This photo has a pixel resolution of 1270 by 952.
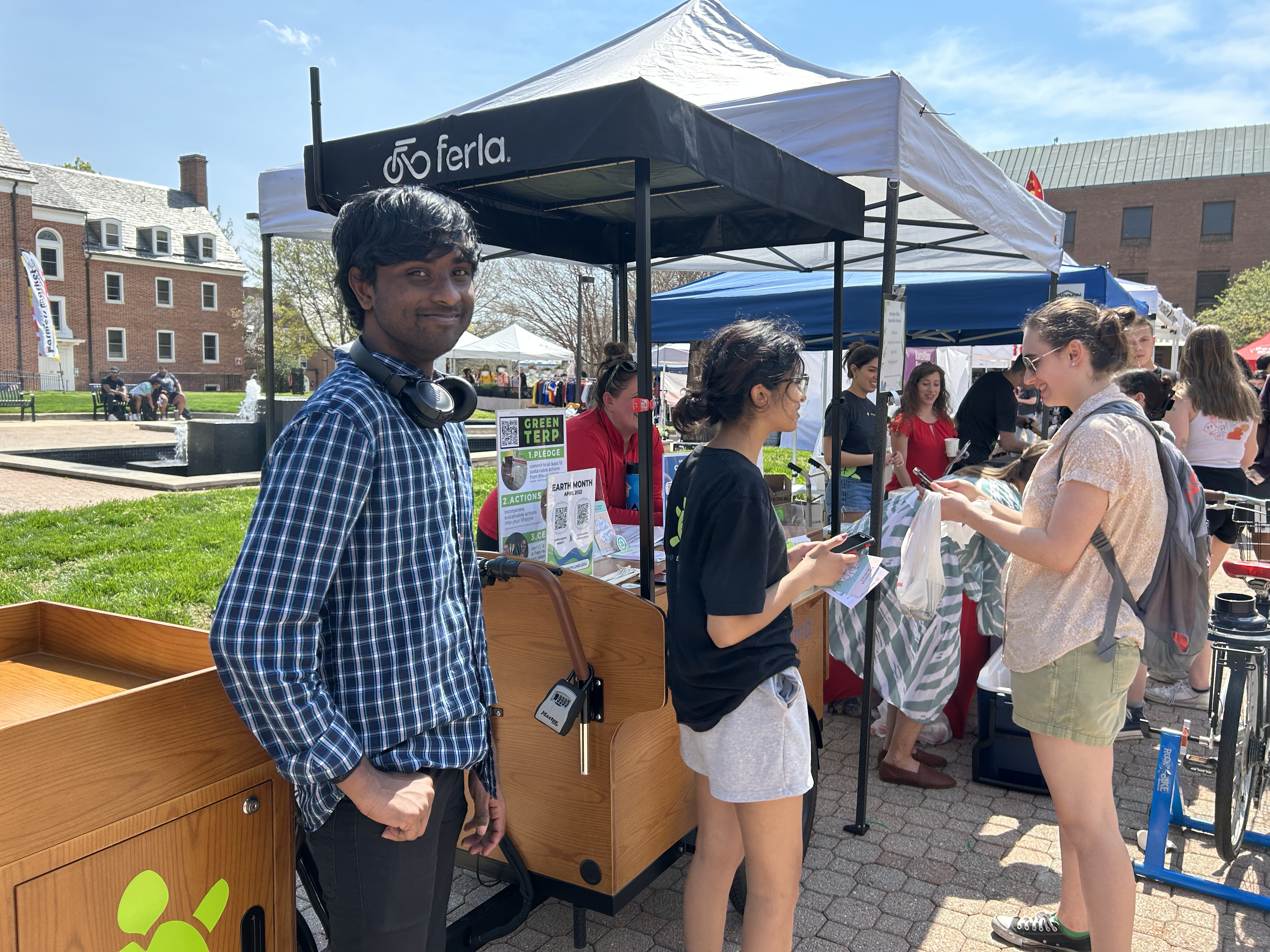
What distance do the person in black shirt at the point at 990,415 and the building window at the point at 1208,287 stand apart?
47.6m

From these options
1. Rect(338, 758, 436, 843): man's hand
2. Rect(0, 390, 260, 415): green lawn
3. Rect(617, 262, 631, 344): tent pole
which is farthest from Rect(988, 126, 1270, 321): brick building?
Rect(338, 758, 436, 843): man's hand

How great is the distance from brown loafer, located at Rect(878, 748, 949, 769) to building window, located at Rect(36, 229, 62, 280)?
4556cm

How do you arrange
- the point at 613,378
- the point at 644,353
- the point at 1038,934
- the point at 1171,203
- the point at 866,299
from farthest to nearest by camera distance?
1. the point at 1171,203
2. the point at 866,299
3. the point at 613,378
4. the point at 1038,934
5. the point at 644,353

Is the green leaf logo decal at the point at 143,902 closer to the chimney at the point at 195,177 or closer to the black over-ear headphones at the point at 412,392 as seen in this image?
the black over-ear headphones at the point at 412,392

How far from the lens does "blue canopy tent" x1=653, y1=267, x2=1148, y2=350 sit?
619 centimetres

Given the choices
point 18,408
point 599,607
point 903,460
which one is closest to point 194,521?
point 903,460

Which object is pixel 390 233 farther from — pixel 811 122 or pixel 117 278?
pixel 117 278

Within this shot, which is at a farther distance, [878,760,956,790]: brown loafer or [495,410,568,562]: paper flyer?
[878,760,956,790]: brown loafer

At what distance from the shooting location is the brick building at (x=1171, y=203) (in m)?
44.1

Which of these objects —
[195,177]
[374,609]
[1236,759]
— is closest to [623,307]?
[1236,759]

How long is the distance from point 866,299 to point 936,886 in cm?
452

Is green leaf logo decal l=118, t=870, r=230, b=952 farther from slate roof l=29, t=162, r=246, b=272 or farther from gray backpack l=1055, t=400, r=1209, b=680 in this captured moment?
slate roof l=29, t=162, r=246, b=272

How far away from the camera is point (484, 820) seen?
1719 mm

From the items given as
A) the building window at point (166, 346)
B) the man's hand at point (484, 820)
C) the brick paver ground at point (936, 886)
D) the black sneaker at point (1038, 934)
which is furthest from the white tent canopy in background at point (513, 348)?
the building window at point (166, 346)
